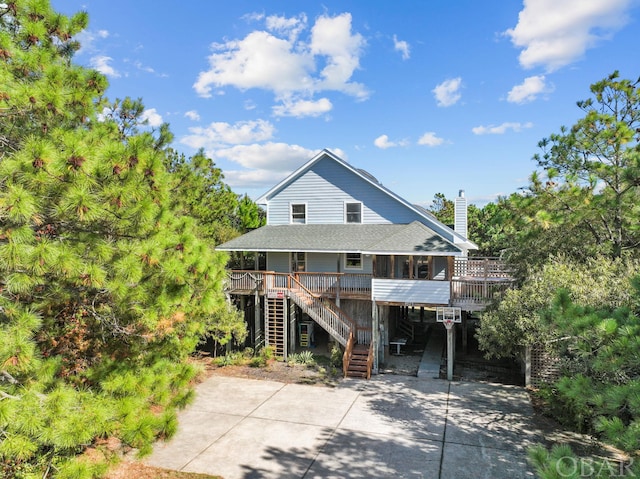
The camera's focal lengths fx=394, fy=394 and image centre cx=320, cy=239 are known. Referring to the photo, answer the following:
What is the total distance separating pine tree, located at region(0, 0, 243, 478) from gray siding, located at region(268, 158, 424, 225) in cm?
1322

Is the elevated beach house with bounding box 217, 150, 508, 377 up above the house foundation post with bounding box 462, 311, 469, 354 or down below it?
above

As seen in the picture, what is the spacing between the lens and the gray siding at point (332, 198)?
19.9m

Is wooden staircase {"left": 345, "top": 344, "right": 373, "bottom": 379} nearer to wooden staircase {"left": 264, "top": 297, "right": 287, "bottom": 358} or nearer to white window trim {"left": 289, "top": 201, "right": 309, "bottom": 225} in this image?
wooden staircase {"left": 264, "top": 297, "right": 287, "bottom": 358}

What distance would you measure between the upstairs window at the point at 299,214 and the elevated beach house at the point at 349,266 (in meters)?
0.05

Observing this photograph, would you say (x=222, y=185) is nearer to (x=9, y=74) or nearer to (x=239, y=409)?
(x=239, y=409)

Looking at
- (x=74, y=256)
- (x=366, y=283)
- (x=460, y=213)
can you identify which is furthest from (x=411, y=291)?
(x=74, y=256)

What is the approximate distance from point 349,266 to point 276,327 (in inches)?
183

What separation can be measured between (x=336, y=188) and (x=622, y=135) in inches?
469

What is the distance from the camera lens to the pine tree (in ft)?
17.0

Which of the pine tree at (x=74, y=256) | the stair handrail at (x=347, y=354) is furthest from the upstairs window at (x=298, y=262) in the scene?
the pine tree at (x=74, y=256)

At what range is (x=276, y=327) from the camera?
62.3 feet

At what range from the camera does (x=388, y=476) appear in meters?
9.00

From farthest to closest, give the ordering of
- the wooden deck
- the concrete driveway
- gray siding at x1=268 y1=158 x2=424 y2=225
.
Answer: gray siding at x1=268 y1=158 x2=424 y2=225 < the wooden deck < the concrete driveway

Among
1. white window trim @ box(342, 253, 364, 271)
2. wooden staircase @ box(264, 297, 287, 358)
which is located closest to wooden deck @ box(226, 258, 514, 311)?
wooden staircase @ box(264, 297, 287, 358)
